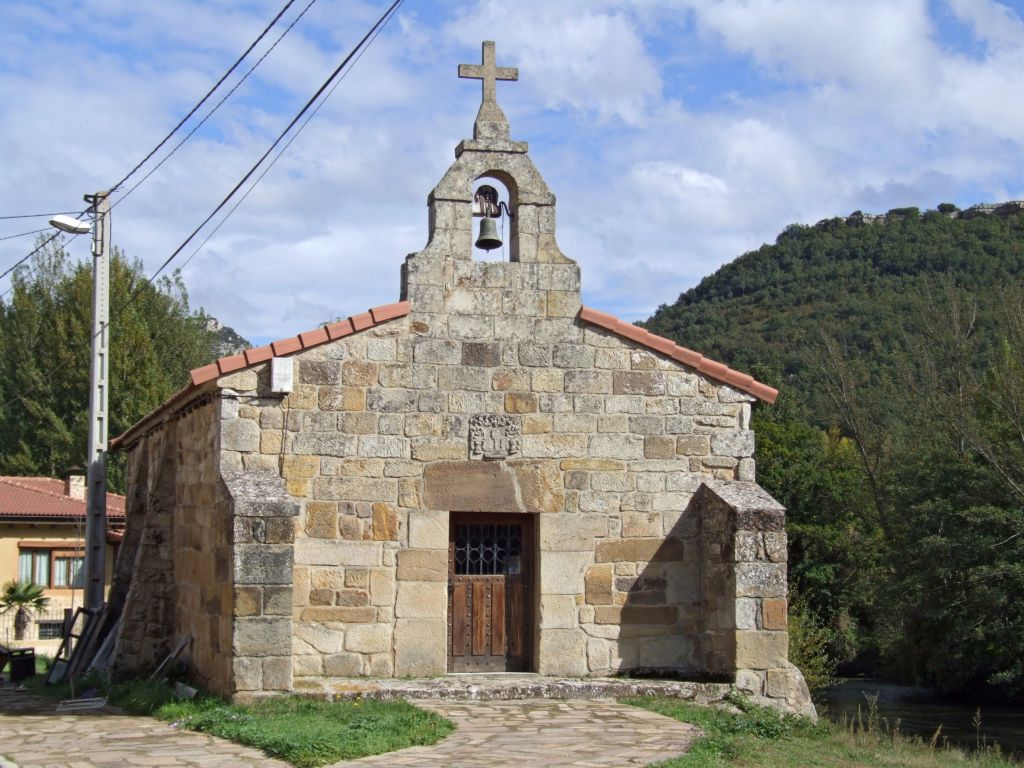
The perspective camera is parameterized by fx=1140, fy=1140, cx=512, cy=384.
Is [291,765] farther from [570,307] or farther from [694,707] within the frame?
[570,307]

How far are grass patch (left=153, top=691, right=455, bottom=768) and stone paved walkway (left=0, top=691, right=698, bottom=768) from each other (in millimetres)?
109

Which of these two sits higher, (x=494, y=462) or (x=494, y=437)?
(x=494, y=437)

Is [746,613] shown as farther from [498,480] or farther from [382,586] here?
[382,586]

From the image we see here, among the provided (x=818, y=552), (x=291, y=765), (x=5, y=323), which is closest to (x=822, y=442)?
(x=818, y=552)

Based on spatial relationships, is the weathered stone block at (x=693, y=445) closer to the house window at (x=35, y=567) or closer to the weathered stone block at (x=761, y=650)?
the weathered stone block at (x=761, y=650)

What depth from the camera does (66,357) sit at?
31.4 metres

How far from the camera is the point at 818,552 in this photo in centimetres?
3416

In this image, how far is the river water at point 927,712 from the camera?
67.7ft

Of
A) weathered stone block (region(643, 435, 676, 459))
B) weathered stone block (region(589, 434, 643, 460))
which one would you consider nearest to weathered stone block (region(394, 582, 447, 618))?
weathered stone block (region(589, 434, 643, 460))

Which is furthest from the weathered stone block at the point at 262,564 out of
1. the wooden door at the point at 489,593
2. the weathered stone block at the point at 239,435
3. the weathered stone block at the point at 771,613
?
the weathered stone block at the point at 771,613

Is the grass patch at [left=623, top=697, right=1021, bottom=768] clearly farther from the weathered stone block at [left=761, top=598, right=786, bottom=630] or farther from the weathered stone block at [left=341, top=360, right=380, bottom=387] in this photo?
the weathered stone block at [left=341, top=360, right=380, bottom=387]

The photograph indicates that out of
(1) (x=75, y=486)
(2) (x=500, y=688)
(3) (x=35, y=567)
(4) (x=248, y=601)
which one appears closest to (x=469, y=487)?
(2) (x=500, y=688)

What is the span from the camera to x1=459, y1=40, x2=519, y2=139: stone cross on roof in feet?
37.2

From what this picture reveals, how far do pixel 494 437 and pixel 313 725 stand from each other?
137 inches
